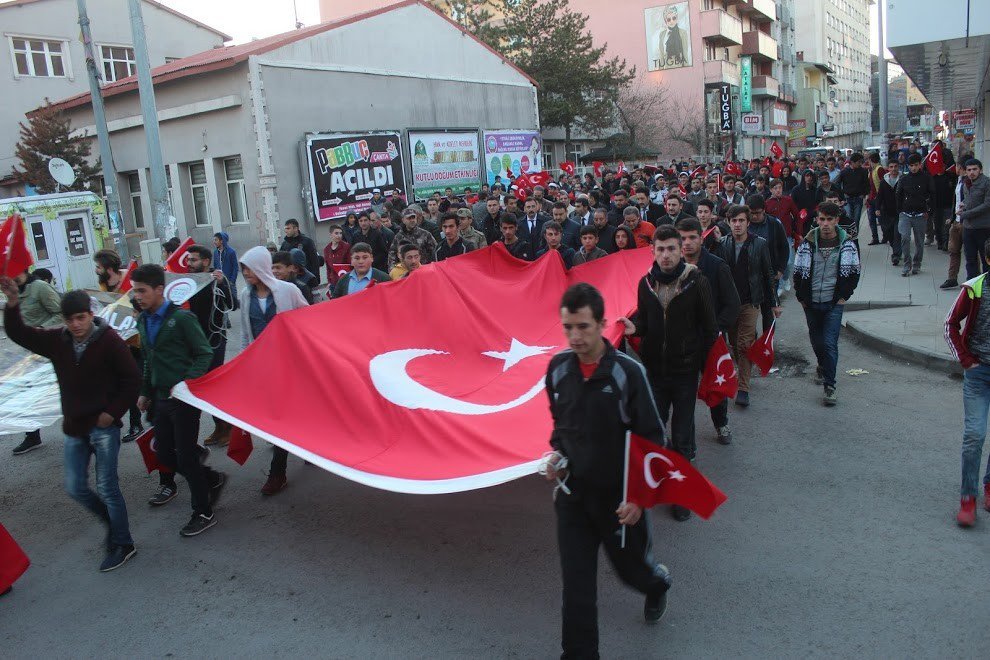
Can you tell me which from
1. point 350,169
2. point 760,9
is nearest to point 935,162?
point 350,169

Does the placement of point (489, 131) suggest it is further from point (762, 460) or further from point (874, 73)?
point (874, 73)

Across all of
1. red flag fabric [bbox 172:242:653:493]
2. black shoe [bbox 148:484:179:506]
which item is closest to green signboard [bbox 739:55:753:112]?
red flag fabric [bbox 172:242:653:493]

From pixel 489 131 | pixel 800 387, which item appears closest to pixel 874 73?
pixel 489 131

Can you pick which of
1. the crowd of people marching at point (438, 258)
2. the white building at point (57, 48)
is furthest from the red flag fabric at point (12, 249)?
the white building at point (57, 48)

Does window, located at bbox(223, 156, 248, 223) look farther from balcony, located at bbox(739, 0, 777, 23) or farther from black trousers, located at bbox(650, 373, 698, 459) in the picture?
balcony, located at bbox(739, 0, 777, 23)

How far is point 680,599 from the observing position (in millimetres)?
4363

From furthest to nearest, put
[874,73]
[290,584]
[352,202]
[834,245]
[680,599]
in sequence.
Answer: [874,73], [352,202], [834,245], [290,584], [680,599]

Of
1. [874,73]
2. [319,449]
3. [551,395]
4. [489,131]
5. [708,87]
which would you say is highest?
[874,73]

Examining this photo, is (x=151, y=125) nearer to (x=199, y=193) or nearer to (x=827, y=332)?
(x=199, y=193)

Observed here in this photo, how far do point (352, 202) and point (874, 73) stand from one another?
109 meters

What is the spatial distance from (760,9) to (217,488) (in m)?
60.7

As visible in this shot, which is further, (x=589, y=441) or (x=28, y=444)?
(x=28, y=444)

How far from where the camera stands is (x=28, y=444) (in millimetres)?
8000

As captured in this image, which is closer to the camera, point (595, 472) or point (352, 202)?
point (595, 472)
